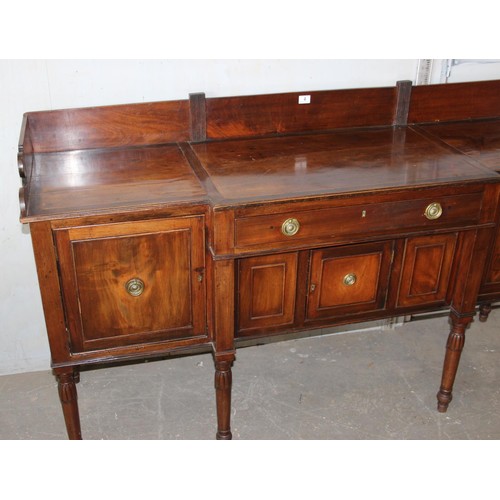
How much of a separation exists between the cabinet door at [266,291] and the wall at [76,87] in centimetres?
81

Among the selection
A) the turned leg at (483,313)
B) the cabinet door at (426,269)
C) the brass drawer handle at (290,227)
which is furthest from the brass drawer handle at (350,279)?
the turned leg at (483,313)

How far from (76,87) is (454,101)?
1553 mm

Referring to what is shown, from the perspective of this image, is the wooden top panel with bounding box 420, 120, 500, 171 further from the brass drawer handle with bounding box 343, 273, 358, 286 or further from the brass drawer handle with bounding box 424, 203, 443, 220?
the brass drawer handle with bounding box 343, 273, 358, 286

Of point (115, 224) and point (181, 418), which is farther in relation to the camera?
point (181, 418)

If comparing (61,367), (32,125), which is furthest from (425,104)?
(61,367)

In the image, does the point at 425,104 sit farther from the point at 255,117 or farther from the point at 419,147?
the point at 255,117

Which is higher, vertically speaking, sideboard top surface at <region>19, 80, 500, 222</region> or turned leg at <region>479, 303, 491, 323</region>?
sideboard top surface at <region>19, 80, 500, 222</region>

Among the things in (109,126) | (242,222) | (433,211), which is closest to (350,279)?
(433,211)

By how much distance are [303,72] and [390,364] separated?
137 centimetres

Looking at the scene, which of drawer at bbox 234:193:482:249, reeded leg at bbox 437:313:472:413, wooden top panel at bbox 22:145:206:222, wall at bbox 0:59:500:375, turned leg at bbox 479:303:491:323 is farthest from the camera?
turned leg at bbox 479:303:491:323

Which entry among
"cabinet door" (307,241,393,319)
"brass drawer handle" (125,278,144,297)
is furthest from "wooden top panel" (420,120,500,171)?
"brass drawer handle" (125,278,144,297)

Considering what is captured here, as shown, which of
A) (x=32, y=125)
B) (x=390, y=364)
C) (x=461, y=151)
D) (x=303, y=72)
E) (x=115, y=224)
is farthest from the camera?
(x=390, y=364)

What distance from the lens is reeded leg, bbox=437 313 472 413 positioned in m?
2.71

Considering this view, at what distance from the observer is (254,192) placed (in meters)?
2.23
